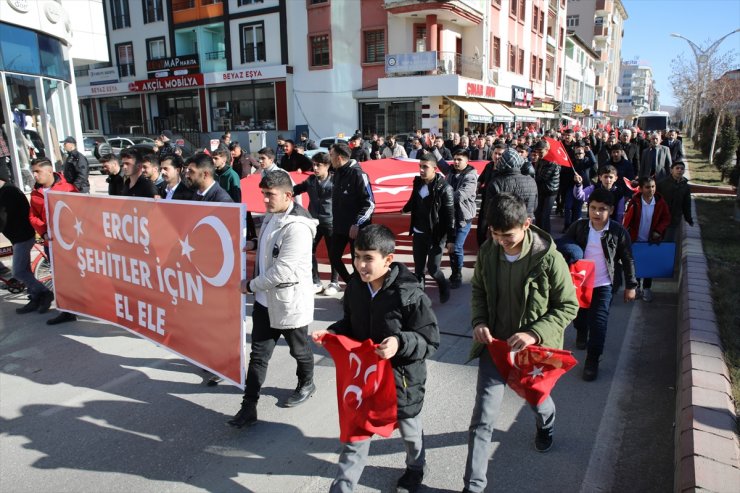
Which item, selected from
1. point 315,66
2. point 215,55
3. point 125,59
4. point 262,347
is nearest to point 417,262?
point 262,347

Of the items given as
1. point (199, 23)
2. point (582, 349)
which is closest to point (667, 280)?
point (582, 349)

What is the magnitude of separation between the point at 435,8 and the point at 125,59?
79.3 feet

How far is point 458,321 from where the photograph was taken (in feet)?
19.5

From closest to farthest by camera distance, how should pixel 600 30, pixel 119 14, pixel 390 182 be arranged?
pixel 390 182 → pixel 119 14 → pixel 600 30

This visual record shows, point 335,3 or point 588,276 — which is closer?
point 588,276

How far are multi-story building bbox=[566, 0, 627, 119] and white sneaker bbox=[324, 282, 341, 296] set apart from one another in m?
75.4

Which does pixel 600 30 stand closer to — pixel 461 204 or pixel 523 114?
pixel 523 114

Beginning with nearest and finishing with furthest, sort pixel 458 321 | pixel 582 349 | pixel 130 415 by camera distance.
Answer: pixel 130 415 < pixel 582 349 < pixel 458 321

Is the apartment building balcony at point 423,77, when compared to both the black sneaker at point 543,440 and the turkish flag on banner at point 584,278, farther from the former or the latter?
the black sneaker at point 543,440

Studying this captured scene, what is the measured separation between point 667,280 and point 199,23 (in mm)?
34653

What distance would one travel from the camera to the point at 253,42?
108 feet

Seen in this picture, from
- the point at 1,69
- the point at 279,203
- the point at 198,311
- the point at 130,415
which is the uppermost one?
the point at 1,69

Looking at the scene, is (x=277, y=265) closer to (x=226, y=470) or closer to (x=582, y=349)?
(x=226, y=470)

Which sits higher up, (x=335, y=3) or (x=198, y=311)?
(x=335, y=3)
